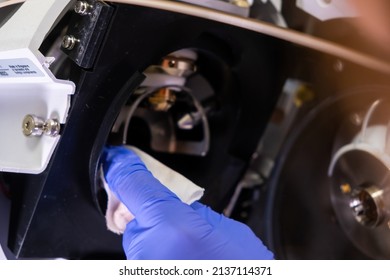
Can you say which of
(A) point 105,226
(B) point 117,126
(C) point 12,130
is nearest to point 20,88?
(C) point 12,130

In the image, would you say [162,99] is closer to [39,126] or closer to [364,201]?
[39,126]

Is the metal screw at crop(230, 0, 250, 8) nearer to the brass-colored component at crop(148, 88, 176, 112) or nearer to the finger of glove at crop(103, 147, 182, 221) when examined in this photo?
the brass-colored component at crop(148, 88, 176, 112)

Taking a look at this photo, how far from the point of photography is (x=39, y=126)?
68cm

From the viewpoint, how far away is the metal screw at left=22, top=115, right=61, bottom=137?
0.67 m

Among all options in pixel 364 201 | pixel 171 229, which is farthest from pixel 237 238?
pixel 364 201

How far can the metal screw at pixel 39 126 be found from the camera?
0.67 meters

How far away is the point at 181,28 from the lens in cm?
72

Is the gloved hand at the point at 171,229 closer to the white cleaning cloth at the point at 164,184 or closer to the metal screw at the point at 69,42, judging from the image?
the white cleaning cloth at the point at 164,184

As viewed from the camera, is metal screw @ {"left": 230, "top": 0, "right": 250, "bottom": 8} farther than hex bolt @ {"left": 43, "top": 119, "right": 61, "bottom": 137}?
Yes

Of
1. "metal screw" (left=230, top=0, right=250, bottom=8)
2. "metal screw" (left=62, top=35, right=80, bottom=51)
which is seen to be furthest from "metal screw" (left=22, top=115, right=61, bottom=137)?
"metal screw" (left=230, top=0, right=250, bottom=8)

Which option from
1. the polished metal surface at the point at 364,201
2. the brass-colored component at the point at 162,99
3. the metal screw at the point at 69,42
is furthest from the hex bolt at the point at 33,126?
the polished metal surface at the point at 364,201

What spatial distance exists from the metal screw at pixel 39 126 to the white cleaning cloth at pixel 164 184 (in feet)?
0.41

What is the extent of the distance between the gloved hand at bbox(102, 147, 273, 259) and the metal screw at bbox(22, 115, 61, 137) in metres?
0.12

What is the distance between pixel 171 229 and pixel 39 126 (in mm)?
254
